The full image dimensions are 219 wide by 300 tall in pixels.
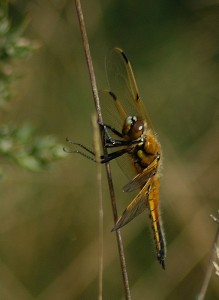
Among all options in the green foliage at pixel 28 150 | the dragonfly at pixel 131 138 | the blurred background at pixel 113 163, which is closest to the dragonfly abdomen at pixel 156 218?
the dragonfly at pixel 131 138

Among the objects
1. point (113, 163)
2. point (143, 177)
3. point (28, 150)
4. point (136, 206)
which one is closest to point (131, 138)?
point (143, 177)

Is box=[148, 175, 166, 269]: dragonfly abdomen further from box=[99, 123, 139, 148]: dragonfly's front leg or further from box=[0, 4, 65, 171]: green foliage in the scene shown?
box=[0, 4, 65, 171]: green foliage

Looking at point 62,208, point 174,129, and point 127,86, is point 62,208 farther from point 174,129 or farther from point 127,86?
point 127,86

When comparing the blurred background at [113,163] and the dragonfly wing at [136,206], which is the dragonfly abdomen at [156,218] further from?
the blurred background at [113,163]

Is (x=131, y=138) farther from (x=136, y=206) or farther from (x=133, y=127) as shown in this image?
(x=136, y=206)

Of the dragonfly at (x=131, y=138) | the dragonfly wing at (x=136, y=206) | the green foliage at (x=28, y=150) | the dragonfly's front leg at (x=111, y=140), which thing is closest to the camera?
the dragonfly wing at (x=136, y=206)

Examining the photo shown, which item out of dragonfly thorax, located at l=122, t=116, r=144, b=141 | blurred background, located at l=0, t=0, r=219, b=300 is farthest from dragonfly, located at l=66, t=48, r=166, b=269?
blurred background, located at l=0, t=0, r=219, b=300

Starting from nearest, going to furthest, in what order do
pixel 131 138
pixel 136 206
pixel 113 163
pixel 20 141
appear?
pixel 136 206, pixel 131 138, pixel 20 141, pixel 113 163
